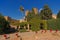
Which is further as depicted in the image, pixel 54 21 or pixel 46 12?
pixel 46 12

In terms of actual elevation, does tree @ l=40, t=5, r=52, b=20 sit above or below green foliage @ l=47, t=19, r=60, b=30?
above

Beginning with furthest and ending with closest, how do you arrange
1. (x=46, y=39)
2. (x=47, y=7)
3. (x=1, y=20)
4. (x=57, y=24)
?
(x=47, y=7), (x=57, y=24), (x=1, y=20), (x=46, y=39)

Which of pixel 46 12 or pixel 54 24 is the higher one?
pixel 46 12

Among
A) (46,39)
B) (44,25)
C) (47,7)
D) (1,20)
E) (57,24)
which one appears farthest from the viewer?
(47,7)

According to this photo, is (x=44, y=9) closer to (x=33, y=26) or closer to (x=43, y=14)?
(x=43, y=14)

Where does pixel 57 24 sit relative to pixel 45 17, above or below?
below

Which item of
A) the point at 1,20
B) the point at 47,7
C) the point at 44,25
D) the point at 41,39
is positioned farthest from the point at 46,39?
the point at 47,7

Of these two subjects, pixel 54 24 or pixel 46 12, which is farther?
pixel 46 12

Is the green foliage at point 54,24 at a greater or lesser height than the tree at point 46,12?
lesser

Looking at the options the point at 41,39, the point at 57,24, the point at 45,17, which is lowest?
the point at 41,39

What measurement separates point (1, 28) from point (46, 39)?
22.6 metres

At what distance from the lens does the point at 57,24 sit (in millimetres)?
40281

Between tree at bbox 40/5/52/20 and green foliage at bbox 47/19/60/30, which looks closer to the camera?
green foliage at bbox 47/19/60/30

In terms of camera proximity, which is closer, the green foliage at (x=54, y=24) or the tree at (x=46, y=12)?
the green foliage at (x=54, y=24)
